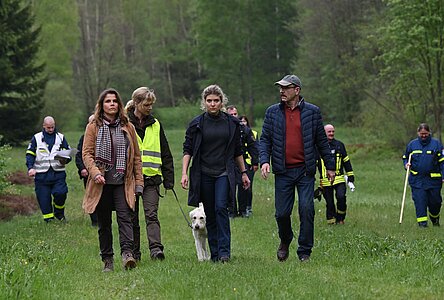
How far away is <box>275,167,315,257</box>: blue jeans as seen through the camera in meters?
9.35

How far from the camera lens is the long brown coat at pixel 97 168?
8.83m

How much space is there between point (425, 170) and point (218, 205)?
23.2ft

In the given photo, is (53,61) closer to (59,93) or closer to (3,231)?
(59,93)

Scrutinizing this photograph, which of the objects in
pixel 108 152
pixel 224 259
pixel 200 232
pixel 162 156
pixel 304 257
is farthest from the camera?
pixel 200 232

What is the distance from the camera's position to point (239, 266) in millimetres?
8852

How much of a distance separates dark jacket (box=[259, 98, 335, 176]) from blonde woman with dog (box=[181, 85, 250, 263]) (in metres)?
0.51

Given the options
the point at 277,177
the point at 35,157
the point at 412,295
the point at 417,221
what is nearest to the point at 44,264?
the point at 277,177

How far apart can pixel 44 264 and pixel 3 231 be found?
5.51 meters

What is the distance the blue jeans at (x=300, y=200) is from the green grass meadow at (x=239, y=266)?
362 mm

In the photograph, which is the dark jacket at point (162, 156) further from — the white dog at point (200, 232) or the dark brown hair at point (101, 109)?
the dark brown hair at point (101, 109)

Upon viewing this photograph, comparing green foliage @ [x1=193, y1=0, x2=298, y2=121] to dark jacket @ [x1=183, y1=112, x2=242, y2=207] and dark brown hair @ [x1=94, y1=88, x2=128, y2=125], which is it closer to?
dark jacket @ [x1=183, y1=112, x2=242, y2=207]

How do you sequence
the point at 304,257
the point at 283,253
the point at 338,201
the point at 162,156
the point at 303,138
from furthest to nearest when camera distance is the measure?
the point at 338,201, the point at 162,156, the point at 283,253, the point at 304,257, the point at 303,138

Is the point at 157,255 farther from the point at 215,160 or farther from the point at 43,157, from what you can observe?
the point at 43,157

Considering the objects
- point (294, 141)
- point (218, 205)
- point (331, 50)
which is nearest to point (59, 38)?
point (331, 50)
